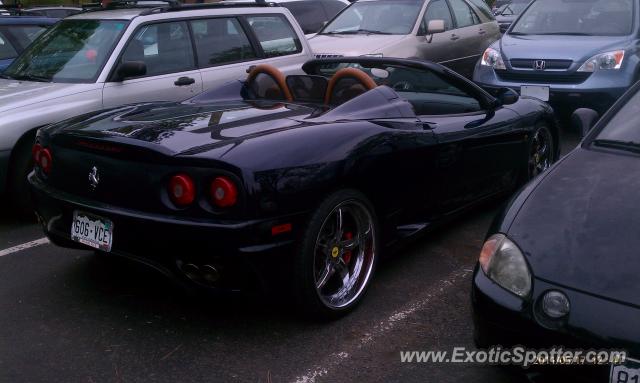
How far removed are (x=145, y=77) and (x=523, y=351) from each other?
4.44m

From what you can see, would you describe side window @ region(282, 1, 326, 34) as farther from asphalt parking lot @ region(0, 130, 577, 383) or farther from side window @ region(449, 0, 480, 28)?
asphalt parking lot @ region(0, 130, 577, 383)

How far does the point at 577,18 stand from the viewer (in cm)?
876

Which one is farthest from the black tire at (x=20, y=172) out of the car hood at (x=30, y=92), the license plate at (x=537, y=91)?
the license plate at (x=537, y=91)

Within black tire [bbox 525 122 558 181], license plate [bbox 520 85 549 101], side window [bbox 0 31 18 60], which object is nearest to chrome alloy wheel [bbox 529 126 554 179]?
black tire [bbox 525 122 558 181]

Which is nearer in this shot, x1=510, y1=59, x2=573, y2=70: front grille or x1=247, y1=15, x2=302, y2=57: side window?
x1=247, y1=15, x2=302, y2=57: side window

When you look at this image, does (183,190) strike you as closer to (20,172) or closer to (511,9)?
(20,172)

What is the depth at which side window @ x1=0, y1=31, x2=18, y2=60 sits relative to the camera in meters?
7.63

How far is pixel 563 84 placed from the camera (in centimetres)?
796

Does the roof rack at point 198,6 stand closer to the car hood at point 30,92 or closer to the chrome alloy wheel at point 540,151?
the car hood at point 30,92

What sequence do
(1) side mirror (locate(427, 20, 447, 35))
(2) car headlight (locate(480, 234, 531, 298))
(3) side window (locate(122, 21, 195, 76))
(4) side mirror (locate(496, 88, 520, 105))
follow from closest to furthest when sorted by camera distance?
(2) car headlight (locate(480, 234, 531, 298)) → (4) side mirror (locate(496, 88, 520, 105)) → (3) side window (locate(122, 21, 195, 76)) → (1) side mirror (locate(427, 20, 447, 35))

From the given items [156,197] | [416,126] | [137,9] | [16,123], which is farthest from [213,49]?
[156,197]

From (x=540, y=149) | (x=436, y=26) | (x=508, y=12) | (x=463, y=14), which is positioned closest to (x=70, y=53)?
(x=540, y=149)

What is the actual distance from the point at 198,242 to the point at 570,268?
157 cm

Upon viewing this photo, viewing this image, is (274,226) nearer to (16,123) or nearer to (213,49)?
(16,123)
